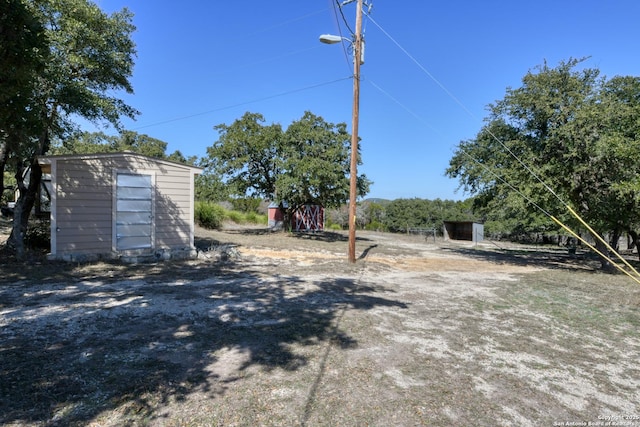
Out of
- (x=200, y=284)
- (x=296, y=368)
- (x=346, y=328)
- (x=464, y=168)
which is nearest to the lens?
(x=296, y=368)

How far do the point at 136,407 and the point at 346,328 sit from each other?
242 centimetres

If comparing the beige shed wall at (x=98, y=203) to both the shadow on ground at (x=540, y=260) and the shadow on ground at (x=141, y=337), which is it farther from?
the shadow on ground at (x=540, y=260)

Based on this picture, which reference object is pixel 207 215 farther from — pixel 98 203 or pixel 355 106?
pixel 355 106

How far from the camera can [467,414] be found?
8.25ft

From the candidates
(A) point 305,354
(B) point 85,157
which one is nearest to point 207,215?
(B) point 85,157

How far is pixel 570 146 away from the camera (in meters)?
9.71

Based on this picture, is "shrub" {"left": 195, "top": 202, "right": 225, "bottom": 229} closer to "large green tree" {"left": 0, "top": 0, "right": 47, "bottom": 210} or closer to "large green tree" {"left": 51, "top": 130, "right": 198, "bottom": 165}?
"large green tree" {"left": 51, "top": 130, "right": 198, "bottom": 165}

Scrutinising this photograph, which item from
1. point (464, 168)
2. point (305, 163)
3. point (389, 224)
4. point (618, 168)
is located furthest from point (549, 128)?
point (389, 224)

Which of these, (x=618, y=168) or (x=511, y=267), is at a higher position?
(x=618, y=168)

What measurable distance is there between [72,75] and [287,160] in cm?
977

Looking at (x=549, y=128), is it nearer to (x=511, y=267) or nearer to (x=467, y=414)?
(x=511, y=267)

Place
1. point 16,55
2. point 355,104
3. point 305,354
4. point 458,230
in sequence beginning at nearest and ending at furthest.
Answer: point 305,354, point 16,55, point 355,104, point 458,230

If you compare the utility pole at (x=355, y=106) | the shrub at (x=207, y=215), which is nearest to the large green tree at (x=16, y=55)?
the utility pole at (x=355, y=106)

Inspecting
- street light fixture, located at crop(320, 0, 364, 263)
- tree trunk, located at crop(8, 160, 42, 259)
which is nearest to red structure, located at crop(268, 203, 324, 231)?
street light fixture, located at crop(320, 0, 364, 263)
